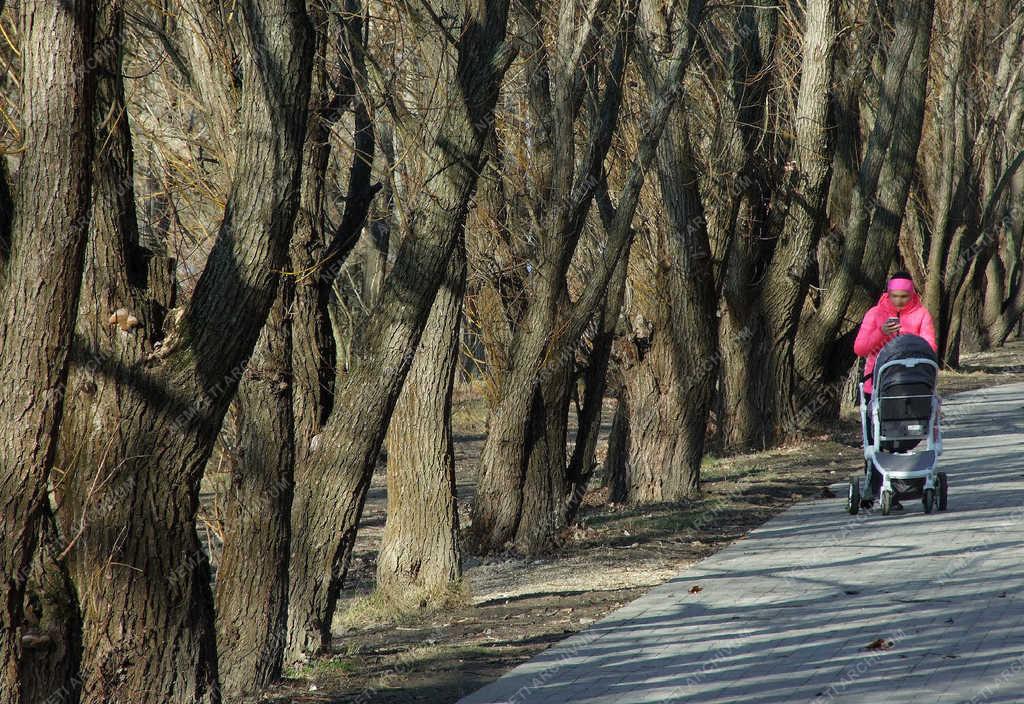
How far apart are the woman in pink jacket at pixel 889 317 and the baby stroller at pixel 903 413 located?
26cm

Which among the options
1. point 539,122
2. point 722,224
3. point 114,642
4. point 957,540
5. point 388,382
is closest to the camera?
point 114,642

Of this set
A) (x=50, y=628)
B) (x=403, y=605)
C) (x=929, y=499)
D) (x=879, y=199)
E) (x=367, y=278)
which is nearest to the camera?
(x=50, y=628)

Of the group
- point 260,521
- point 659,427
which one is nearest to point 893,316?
point 659,427

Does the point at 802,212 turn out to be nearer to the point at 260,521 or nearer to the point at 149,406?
the point at 260,521

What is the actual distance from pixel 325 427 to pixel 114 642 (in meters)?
2.41

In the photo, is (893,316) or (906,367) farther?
(893,316)

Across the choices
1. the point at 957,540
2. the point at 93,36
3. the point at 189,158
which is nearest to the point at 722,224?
the point at 957,540

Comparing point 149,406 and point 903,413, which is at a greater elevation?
point 149,406

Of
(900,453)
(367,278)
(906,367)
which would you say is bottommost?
(900,453)

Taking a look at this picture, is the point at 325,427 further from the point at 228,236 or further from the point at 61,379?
the point at 61,379

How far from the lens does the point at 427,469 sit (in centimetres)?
982

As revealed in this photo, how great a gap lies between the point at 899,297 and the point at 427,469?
4347 millimetres

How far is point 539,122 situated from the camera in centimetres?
1132

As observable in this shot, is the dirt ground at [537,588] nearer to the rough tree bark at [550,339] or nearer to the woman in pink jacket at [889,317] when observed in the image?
the rough tree bark at [550,339]
